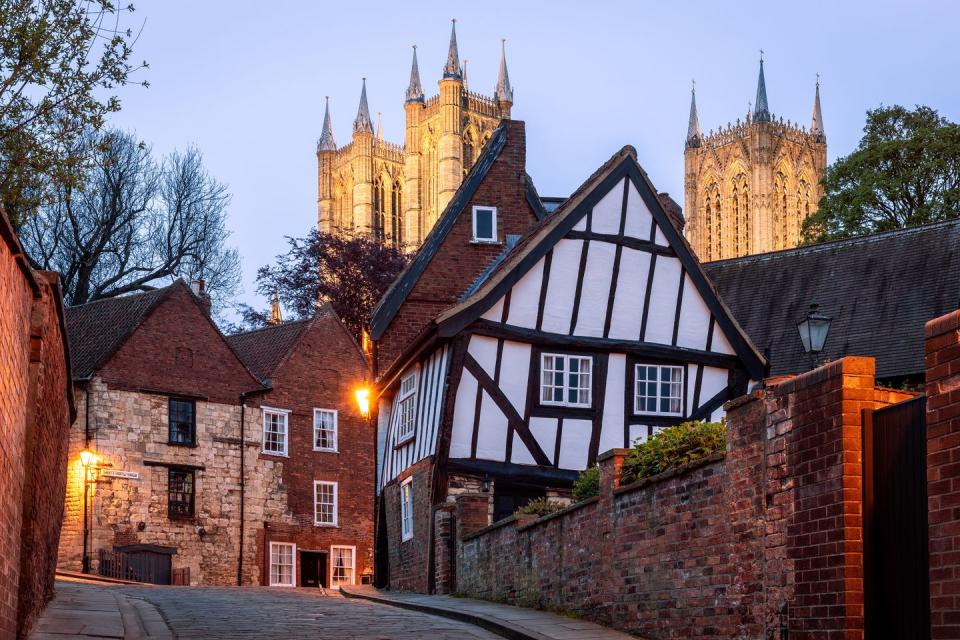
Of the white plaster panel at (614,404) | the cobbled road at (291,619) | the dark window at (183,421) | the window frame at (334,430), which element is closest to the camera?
the cobbled road at (291,619)

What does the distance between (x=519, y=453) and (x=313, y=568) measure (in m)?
20.1

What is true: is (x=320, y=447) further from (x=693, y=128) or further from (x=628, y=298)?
(x=693, y=128)

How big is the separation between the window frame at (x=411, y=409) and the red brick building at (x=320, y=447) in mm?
14143

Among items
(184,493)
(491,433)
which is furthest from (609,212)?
(184,493)

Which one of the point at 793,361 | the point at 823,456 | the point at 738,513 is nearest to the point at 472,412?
the point at 793,361

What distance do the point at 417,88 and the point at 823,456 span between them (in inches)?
5221

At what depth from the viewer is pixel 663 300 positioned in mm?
25953

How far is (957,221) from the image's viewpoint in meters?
32.0

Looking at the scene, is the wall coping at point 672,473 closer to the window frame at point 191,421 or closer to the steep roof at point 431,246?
the steep roof at point 431,246

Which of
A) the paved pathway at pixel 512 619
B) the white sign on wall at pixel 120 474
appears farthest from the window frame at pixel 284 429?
the paved pathway at pixel 512 619

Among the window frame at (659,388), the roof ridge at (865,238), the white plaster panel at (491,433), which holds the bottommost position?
the white plaster panel at (491,433)

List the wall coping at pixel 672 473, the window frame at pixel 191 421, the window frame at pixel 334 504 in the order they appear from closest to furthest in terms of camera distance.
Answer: the wall coping at pixel 672 473, the window frame at pixel 191 421, the window frame at pixel 334 504

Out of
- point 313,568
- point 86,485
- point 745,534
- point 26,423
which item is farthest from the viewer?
point 313,568

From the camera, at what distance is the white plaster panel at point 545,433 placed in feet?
81.6
